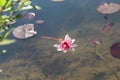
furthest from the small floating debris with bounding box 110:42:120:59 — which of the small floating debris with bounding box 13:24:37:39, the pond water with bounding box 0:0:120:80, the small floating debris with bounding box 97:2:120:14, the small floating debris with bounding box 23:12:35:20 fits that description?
the small floating debris with bounding box 23:12:35:20

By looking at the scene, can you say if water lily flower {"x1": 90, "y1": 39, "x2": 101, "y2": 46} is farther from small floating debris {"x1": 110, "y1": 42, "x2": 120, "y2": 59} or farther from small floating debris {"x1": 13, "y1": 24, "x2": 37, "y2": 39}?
small floating debris {"x1": 13, "y1": 24, "x2": 37, "y2": 39}

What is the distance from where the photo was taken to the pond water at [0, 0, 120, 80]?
5.97ft

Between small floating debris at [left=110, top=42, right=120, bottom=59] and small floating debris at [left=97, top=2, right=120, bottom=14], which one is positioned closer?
small floating debris at [left=110, top=42, right=120, bottom=59]

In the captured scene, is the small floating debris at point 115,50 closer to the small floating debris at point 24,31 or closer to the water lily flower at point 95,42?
the water lily flower at point 95,42

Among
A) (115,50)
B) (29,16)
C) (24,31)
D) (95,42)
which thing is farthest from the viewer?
(29,16)

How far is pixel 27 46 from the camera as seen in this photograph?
6.94 feet

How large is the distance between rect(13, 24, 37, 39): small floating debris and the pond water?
35mm

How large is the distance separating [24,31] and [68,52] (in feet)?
1.45

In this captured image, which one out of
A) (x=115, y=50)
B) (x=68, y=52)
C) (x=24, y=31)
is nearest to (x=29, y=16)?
(x=24, y=31)

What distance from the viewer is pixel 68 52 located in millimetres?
1984

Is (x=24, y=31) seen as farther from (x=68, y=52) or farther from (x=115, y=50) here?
(x=115, y=50)

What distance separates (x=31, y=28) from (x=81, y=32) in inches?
15.7

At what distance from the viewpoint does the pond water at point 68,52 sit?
5.97 feet

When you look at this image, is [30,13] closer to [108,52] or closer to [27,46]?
[27,46]
